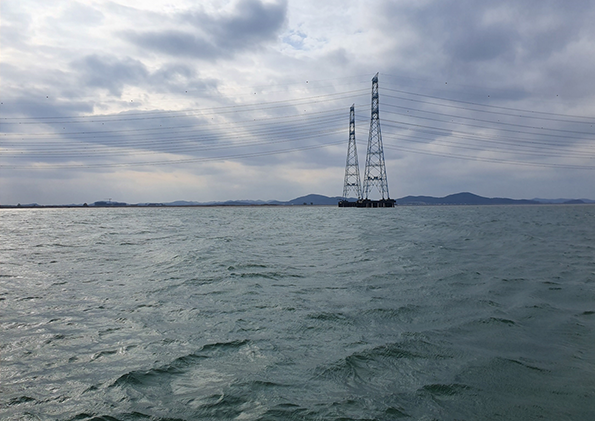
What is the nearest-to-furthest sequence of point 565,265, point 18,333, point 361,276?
point 18,333, point 361,276, point 565,265

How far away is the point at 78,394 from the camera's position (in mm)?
4672

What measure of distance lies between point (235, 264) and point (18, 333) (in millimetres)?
8684

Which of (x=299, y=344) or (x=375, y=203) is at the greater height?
(x=375, y=203)

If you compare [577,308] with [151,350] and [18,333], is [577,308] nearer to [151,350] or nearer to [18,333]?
[151,350]

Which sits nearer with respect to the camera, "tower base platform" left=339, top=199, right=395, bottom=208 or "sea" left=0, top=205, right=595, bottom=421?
"sea" left=0, top=205, right=595, bottom=421

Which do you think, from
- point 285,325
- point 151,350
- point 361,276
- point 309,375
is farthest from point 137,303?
point 361,276

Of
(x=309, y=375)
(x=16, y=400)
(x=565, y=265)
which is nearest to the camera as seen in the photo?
(x=16, y=400)

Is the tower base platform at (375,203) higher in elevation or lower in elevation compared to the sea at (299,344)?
higher

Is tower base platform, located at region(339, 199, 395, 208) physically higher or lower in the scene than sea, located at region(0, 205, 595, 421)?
higher

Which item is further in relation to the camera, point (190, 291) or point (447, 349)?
point (190, 291)

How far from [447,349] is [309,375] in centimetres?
264

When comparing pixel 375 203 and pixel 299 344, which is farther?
pixel 375 203

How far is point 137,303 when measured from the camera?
9188 mm

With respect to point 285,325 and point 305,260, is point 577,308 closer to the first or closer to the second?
point 285,325
